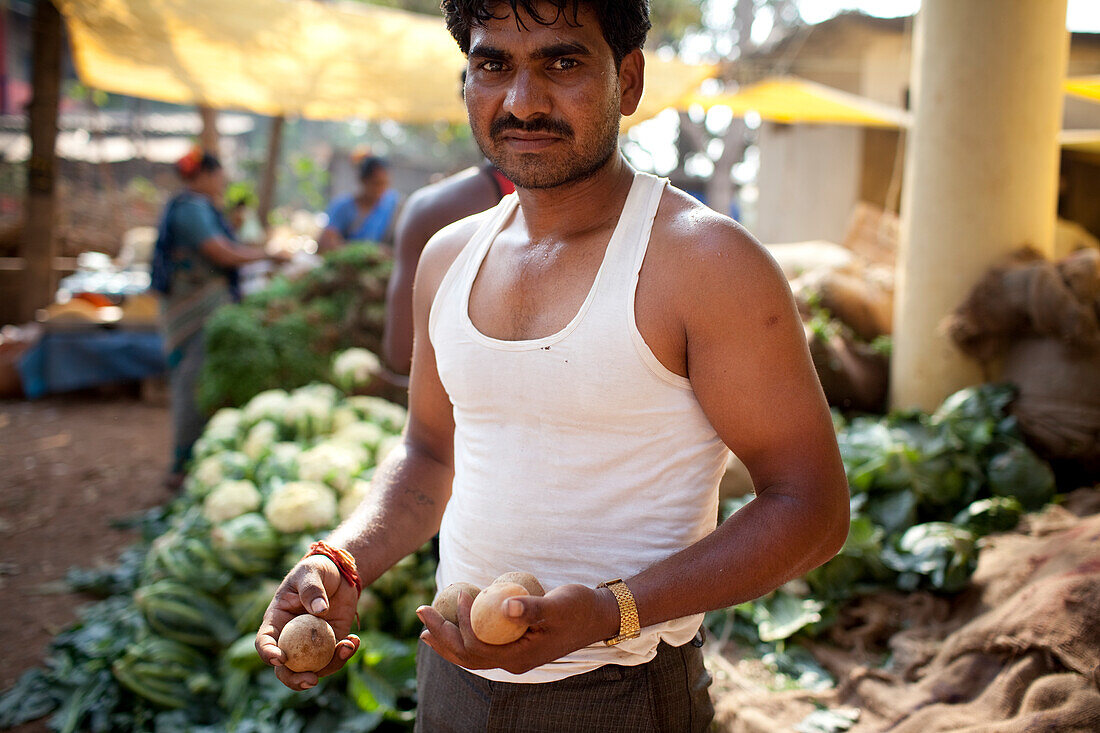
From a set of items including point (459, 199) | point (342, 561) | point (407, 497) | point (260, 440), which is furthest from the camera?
point (260, 440)

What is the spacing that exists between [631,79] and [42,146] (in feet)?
25.0

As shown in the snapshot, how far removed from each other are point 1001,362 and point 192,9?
648cm

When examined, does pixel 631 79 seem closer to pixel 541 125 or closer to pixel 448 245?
pixel 541 125

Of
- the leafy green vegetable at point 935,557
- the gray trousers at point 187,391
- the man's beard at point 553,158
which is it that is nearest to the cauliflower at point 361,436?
the gray trousers at point 187,391

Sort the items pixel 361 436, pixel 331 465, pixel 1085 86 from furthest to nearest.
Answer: pixel 1085 86 → pixel 361 436 → pixel 331 465

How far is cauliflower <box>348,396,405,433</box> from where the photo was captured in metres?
4.34

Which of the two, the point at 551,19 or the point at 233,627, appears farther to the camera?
the point at 233,627

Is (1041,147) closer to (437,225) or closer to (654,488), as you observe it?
(437,225)

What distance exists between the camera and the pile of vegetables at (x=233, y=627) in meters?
2.71

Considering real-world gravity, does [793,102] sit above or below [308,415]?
above

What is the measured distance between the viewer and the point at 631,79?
148 centimetres

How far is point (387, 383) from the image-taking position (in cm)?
483

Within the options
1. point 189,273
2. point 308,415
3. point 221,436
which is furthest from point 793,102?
point 221,436

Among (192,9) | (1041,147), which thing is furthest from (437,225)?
(192,9)
